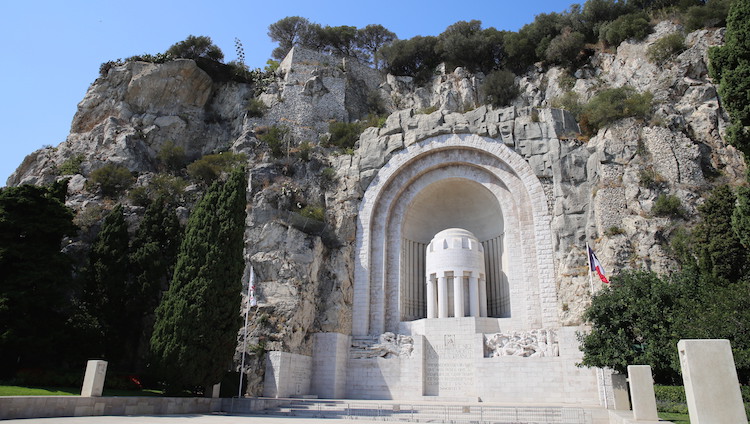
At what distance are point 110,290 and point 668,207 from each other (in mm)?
20164

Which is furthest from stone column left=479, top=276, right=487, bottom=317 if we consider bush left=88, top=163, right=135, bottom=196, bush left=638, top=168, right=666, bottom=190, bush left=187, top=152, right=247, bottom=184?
bush left=88, top=163, right=135, bottom=196

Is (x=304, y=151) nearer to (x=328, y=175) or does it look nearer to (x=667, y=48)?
(x=328, y=175)

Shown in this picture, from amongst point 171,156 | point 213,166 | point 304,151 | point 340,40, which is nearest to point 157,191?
point 213,166

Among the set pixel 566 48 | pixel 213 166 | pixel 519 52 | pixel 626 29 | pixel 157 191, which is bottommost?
pixel 157 191

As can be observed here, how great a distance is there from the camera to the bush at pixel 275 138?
2641cm

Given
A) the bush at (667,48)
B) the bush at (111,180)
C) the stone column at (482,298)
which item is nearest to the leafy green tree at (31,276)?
the bush at (111,180)

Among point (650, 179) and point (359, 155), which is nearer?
point (650, 179)

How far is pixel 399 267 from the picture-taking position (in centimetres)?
2284

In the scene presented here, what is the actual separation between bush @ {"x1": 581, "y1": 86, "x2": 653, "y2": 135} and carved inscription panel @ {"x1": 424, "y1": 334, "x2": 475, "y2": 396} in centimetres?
1096

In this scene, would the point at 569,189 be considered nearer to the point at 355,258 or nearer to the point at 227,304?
the point at 355,258

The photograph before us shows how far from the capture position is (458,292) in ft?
69.1

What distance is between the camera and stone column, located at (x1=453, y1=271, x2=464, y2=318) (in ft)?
68.3

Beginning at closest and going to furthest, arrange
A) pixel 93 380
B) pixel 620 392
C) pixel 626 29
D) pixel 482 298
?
pixel 93 380 → pixel 620 392 → pixel 482 298 → pixel 626 29

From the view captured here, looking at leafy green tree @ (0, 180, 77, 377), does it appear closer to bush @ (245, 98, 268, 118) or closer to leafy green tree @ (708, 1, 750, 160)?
bush @ (245, 98, 268, 118)
